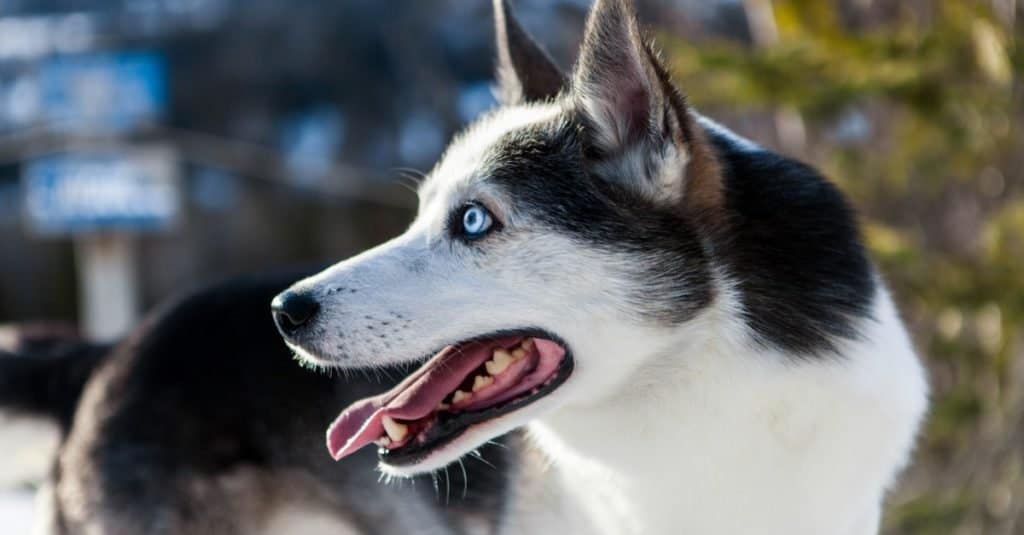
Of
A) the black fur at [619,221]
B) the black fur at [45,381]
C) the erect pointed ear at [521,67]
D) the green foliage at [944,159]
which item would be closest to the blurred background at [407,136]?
the green foliage at [944,159]

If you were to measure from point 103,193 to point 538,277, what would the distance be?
6.80 m

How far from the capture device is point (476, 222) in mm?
2086

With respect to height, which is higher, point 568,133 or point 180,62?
point 568,133

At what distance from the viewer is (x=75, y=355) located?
280cm

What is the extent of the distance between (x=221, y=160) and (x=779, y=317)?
12.8 m

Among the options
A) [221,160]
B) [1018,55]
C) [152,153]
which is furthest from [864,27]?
[221,160]

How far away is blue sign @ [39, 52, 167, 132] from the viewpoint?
8117 millimetres

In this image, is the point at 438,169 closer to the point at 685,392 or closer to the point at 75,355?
the point at 685,392

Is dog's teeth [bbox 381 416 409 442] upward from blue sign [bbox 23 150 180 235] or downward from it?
upward

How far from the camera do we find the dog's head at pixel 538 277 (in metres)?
1.97

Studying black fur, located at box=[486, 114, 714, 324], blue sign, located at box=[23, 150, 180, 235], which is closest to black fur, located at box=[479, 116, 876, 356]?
black fur, located at box=[486, 114, 714, 324]

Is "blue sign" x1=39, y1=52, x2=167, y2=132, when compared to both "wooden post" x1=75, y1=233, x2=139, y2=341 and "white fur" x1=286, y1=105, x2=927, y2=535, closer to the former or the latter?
"wooden post" x1=75, y1=233, x2=139, y2=341

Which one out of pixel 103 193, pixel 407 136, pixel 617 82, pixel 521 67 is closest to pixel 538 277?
pixel 617 82

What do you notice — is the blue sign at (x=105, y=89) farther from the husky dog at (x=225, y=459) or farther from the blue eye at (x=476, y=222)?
the blue eye at (x=476, y=222)
